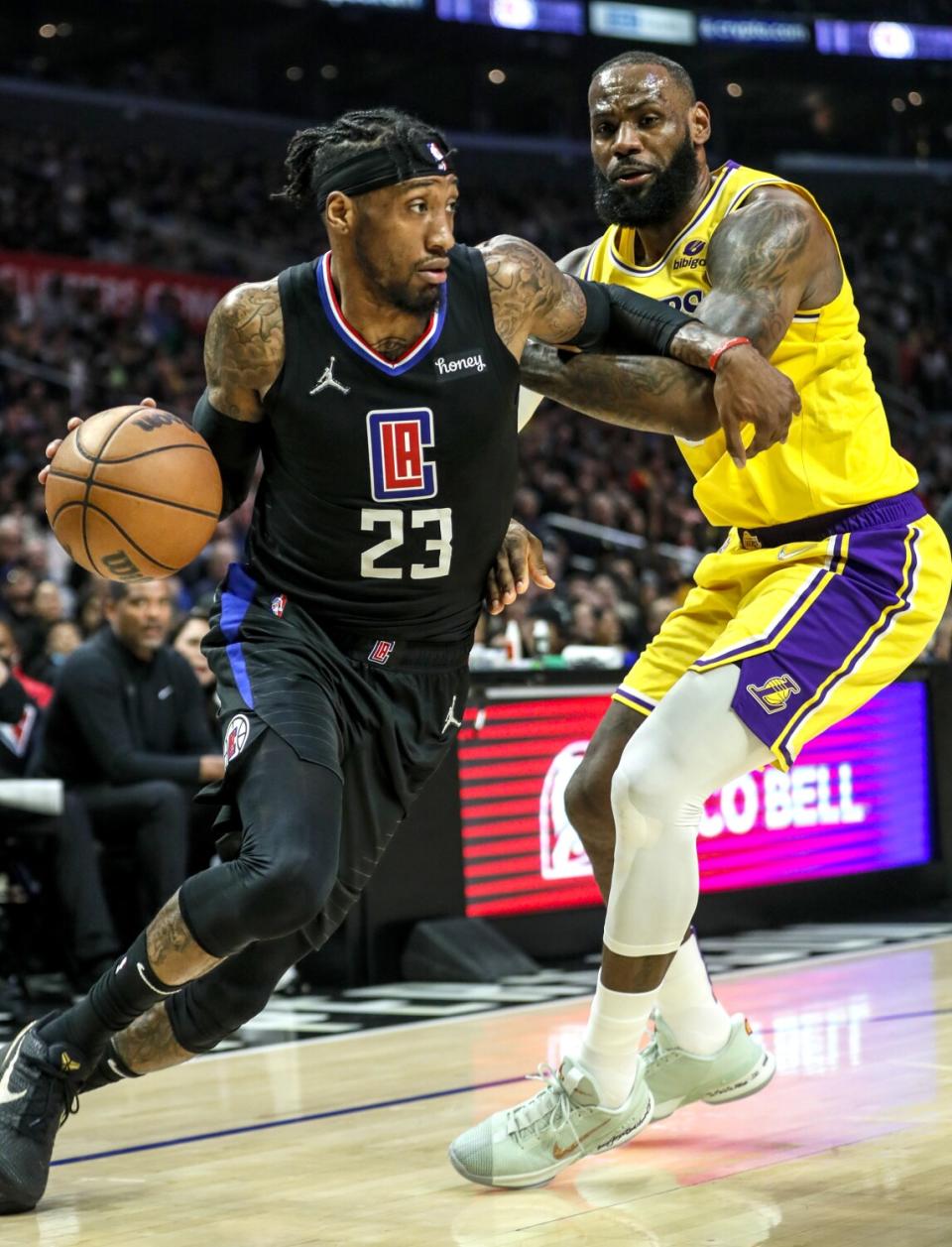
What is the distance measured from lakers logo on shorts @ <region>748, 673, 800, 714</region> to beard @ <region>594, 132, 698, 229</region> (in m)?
1.10

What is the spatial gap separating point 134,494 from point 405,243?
71 centimetres

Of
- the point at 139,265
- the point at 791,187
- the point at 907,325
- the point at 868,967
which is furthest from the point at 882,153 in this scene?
the point at 791,187

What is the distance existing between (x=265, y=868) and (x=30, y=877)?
4.10 m

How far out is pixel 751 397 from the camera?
3.35 meters

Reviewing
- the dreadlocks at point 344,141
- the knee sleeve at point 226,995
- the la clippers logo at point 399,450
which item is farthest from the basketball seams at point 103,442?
the knee sleeve at point 226,995

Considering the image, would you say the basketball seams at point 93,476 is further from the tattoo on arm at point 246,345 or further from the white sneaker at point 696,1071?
the white sneaker at point 696,1071

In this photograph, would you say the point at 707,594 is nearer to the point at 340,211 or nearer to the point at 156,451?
the point at 340,211

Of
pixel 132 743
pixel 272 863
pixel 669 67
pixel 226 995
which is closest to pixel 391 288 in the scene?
pixel 669 67

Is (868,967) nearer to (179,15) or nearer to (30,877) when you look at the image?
(30,877)

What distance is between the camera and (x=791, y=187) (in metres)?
3.81

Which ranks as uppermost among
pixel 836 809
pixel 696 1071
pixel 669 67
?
pixel 669 67

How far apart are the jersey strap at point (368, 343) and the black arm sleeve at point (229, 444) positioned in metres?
0.26

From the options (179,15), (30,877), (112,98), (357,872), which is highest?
Result: (179,15)

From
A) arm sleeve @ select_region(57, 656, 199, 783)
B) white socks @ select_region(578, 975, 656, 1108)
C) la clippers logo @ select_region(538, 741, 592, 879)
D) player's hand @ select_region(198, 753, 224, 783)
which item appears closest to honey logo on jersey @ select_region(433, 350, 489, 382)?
white socks @ select_region(578, 975, 656, 1108)
